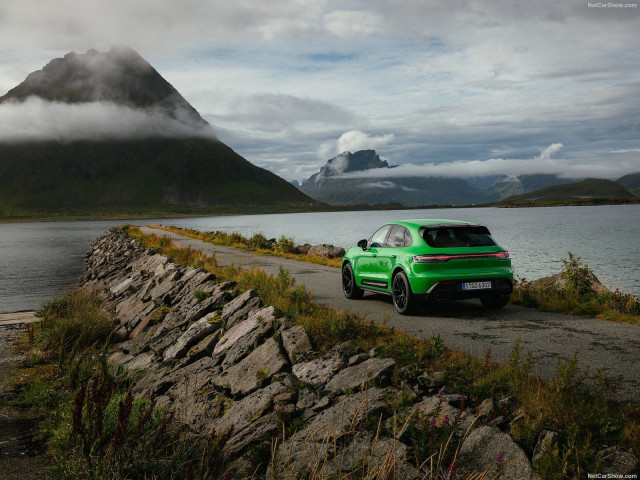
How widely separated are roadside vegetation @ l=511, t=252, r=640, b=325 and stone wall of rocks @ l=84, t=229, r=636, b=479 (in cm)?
592

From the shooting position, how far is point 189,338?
11664 mm

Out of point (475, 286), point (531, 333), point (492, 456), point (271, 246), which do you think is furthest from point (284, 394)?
point (271, 246)

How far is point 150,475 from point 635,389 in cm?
548

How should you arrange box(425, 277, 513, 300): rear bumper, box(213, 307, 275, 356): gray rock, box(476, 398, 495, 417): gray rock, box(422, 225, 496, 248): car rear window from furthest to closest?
box(422, 225, 496, 248): car rear window
box(425, 277, 513, 300): rear bumper
box(213, 307, 275, 356): gray rock
box(476, 398, 495, 417): gray rock

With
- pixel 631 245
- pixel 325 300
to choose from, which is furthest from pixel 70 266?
pixel 631 245

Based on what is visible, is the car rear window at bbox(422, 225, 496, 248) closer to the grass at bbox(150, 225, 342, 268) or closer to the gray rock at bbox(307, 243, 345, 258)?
the grass at bbox(150, 225, 342, 268)

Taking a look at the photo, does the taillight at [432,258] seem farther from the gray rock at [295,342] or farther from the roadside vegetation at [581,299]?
the gray rock at [295,342]

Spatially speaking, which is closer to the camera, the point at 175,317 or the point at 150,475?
the point at 150,475

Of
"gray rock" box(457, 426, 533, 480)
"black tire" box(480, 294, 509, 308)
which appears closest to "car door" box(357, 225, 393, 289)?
"black tire" box(480, 294, 509, 308)

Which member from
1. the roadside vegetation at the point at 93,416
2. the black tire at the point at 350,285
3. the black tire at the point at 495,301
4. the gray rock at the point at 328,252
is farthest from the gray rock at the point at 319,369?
the gray rock at the point at 328,252

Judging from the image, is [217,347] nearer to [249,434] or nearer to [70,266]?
[249,434]

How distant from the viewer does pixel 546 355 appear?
765cm

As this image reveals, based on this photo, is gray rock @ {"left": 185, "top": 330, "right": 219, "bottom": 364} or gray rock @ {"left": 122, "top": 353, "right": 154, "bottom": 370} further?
gray rock @ {"left": 122, "top": 353, "right": 154, "bottom": 370}

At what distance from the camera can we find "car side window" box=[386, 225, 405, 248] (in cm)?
1177
